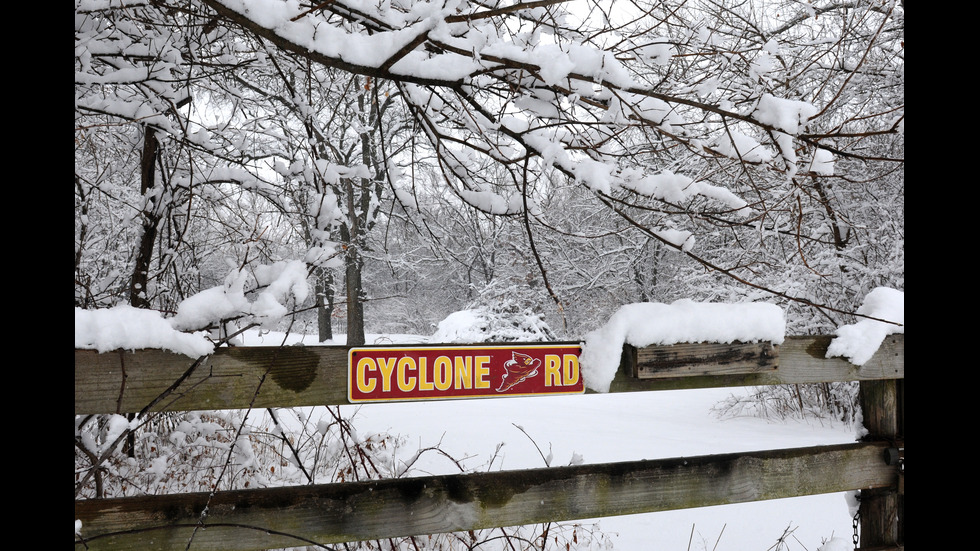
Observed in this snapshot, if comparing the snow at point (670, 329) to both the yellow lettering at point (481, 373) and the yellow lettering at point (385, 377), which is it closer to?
the yellow lettering at point (481, 373)

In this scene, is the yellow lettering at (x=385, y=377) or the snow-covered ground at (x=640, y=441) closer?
the yellow lettering at (x=385, y=377)

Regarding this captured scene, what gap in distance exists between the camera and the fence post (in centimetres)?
249

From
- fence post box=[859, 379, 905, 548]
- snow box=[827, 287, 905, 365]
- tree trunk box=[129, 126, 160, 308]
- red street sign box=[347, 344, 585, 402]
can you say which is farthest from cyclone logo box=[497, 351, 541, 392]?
tree trunk box=[129, 126, 160, 308]

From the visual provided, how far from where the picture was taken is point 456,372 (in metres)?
1.79

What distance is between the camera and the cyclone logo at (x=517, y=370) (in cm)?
183

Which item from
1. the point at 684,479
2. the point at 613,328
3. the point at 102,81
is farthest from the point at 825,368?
the point at 102,81

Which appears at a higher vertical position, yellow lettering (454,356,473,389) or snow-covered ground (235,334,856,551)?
yellow lettering (454,356,473,389)

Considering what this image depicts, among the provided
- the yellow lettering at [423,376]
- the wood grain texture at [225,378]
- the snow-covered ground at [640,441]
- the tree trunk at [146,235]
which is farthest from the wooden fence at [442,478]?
the tree trunk at [146,235]

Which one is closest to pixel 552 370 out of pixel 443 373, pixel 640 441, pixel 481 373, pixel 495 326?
pixel 481 373

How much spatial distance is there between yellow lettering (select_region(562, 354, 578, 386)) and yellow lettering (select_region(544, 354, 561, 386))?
24 millimetres

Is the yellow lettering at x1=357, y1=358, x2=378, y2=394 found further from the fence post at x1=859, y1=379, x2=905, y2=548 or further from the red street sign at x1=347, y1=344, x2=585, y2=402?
the fence post at x1=859, y1=379, x2=905, y2=548

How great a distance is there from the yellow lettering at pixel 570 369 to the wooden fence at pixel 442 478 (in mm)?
177

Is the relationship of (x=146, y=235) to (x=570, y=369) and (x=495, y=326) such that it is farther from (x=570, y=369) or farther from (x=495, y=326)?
(x=495, y=326)

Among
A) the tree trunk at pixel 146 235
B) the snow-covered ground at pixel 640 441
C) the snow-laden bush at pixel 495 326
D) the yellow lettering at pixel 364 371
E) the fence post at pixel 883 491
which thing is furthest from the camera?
the snow-laden bush at pixel 495 326
